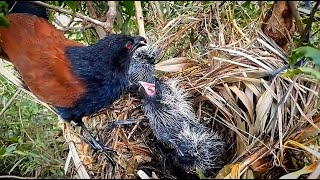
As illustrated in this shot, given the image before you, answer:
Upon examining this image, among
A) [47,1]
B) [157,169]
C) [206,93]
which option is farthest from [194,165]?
[47,1]

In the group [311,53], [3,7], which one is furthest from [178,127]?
[3,7]

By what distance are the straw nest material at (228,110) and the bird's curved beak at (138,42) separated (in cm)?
13

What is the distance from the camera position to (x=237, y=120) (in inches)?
69.9

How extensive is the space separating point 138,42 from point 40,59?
34 centimetres

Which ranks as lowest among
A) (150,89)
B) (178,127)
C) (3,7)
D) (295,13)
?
(178,127)

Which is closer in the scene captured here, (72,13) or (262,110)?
(72,13)

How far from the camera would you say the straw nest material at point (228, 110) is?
1.61 meters

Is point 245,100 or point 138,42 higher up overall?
point 138,42

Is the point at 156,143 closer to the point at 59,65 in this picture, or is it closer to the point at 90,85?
the point at 90,85

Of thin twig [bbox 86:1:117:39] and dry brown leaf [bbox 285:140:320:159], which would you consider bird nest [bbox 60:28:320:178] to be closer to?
dry brown leaf [bbox 285:140:320:159]

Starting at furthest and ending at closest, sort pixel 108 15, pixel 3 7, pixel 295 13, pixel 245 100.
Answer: pixel 245 100 < pixel 108 15 < pixel 295 13 < pixel 3 7

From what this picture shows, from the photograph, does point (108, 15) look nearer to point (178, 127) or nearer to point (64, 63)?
point (64, 63)

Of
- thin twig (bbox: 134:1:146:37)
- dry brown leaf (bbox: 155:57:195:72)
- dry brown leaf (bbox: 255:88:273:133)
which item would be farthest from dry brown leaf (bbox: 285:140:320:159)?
thin twig (bbox: 134:1:146:37)

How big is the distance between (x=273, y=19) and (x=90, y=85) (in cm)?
68
